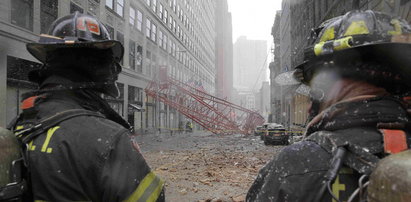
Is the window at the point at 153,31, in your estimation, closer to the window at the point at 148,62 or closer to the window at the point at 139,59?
the window at the point at 148,62

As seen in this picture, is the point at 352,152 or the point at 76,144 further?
the point at 76,144

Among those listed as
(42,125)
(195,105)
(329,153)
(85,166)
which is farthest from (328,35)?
(195,105)

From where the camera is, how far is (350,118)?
128cm

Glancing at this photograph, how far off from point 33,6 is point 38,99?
13606mm

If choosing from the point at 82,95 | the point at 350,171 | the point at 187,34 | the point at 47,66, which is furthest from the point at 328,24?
the point at 187,34

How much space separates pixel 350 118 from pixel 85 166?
120cm

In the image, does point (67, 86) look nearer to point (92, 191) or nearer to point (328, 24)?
point (92, 191)

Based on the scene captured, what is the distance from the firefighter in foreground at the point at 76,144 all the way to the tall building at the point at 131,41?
11875 millimetres

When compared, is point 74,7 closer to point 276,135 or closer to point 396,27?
point 276,135

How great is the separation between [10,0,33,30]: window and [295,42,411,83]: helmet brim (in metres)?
13.8

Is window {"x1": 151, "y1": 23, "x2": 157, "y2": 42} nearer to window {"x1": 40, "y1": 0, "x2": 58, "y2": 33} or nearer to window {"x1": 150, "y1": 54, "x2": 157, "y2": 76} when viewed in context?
window {"x1": 150, "y1": 54, "x2": 157, "y2": 76}

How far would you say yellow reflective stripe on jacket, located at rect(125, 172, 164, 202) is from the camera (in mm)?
1398

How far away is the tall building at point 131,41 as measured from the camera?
12.0m

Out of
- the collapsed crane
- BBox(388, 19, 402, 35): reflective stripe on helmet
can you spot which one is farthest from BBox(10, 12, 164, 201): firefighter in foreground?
the collapsed crane
